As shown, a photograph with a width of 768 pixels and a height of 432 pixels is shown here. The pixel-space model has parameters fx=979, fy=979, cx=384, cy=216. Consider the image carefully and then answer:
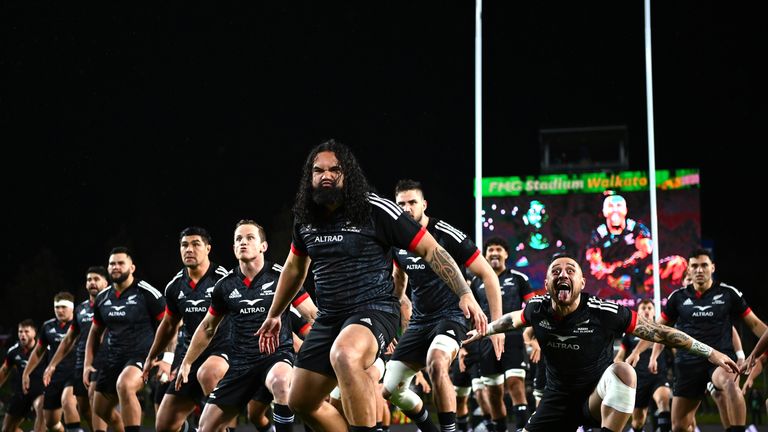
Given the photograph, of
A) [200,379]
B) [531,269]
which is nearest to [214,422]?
[200,379]

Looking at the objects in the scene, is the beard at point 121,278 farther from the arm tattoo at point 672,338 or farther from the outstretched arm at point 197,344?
the arm tattoo at point 672,338

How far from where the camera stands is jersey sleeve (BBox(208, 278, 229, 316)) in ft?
29.6

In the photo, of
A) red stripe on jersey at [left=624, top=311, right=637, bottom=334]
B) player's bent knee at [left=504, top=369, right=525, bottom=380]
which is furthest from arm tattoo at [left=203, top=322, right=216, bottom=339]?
player's bent knee at [left=504, top=369, right=525, bottom=380]

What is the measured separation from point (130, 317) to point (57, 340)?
13.5ft

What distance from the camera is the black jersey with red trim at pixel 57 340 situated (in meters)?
15.4

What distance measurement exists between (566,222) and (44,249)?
28.3 meters

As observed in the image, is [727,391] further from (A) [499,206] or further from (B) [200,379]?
(A) [499,206]

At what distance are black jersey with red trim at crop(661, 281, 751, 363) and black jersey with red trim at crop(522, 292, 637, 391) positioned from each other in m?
3.87

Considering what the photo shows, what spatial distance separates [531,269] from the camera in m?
35.0

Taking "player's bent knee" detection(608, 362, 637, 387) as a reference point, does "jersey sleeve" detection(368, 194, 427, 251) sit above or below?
above

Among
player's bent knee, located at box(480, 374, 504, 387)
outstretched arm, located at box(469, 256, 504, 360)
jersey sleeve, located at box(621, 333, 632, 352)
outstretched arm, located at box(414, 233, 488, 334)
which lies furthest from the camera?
jersey sleeve, located at box(621, 333, 632, 352)

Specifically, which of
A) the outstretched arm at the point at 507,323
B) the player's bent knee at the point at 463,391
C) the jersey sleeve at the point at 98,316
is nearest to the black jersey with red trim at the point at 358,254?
the outstretched arm at the point at 507,323

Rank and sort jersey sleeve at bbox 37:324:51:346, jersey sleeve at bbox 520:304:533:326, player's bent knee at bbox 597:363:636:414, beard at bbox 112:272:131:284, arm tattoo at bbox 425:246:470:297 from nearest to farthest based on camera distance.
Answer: arm tattoo at bbox 425:246:470:297 → player's bent knee at bbox 597:363:636:414 → jersey sleeve at bbox 520:304:533:326 → beard at bbox 112:272:131:284 → jersey sleeve at bbox 37:324:51:346

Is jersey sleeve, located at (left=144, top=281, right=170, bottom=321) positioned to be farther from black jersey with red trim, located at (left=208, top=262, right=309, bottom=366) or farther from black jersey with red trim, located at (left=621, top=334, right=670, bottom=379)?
black jersey with red trim, located at (left=621, top=334, right=670, bottom=379)
